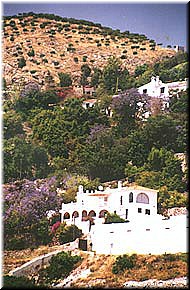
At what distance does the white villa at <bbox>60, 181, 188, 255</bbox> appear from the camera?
8.98 metres

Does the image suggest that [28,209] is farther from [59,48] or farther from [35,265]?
[59,48]

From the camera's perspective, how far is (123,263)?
29.4ft

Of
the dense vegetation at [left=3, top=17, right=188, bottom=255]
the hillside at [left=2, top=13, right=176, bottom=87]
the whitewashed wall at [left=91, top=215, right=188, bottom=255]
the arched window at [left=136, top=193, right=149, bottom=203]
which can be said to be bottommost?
the whitewashed wall at [left=91, top=215, right=188, bottom=255]

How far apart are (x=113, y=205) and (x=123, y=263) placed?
201 cm

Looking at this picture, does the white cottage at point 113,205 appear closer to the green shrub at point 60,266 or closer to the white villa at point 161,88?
the green shrub at point 60,266

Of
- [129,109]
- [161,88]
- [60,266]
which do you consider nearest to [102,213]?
[60,266]

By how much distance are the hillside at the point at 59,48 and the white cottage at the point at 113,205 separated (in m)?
9.76

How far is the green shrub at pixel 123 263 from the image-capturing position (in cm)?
891

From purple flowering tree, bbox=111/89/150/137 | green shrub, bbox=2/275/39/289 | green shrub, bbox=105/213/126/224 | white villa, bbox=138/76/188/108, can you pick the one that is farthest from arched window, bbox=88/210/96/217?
white villa, bbox=138/76/188/108

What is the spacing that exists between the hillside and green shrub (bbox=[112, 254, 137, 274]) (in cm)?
1204

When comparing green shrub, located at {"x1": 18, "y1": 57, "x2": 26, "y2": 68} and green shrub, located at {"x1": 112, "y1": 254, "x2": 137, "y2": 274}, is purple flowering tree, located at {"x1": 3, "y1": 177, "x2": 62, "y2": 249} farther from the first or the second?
green shrub, located at {"x1": 18, "y1": 57, "x2": 26, "y2": 68}

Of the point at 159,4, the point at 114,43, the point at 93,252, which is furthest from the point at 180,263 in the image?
the point at 114,43

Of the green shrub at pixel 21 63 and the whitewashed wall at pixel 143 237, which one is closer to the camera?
the whitewashed wall at pixel 143 237

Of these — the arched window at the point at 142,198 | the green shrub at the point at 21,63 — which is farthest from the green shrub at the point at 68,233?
the green shrub at the point at 21,63
